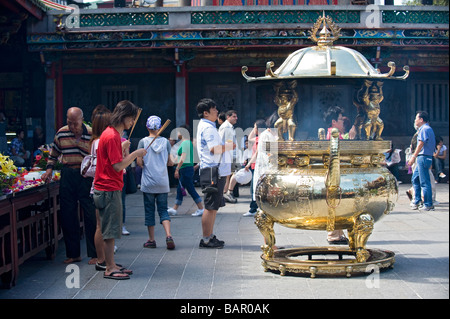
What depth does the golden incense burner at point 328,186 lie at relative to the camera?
619 centimetres

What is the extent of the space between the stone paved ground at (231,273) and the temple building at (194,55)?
280 inches

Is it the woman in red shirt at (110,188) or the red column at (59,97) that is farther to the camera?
the red column at (59,97)

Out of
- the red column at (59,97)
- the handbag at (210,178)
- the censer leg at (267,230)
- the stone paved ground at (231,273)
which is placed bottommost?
the stone paved ground at (231,273)

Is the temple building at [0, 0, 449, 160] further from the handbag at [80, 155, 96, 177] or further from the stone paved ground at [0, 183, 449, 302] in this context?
the handbag at [80, 155, 96, 177]

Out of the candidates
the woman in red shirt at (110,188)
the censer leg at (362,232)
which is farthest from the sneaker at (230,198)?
the censer leg at (362,232)

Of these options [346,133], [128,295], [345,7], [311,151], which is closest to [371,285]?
[311,151]

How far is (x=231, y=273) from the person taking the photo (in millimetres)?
6512

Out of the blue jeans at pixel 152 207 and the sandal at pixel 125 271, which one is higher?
the blue jeans at pixel 152 207

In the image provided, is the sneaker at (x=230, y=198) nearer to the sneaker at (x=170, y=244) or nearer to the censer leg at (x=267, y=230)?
the sneaker at (x=170, y=244)

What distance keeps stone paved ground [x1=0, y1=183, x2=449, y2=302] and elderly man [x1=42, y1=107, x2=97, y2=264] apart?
26cm

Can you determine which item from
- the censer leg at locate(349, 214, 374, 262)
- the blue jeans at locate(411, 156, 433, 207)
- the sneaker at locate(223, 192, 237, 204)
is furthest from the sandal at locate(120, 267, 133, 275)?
the sneaker at locate(223, 192, 237, 204)

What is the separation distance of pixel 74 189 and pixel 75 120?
765mm

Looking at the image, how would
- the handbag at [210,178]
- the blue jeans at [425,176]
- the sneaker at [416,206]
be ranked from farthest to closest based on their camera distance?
the sneaker at [416,206]
the blue jeans at [425,176]
the handbag at [210,178]

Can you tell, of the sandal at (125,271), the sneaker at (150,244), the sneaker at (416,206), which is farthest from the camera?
the sneaker at (416,206)
